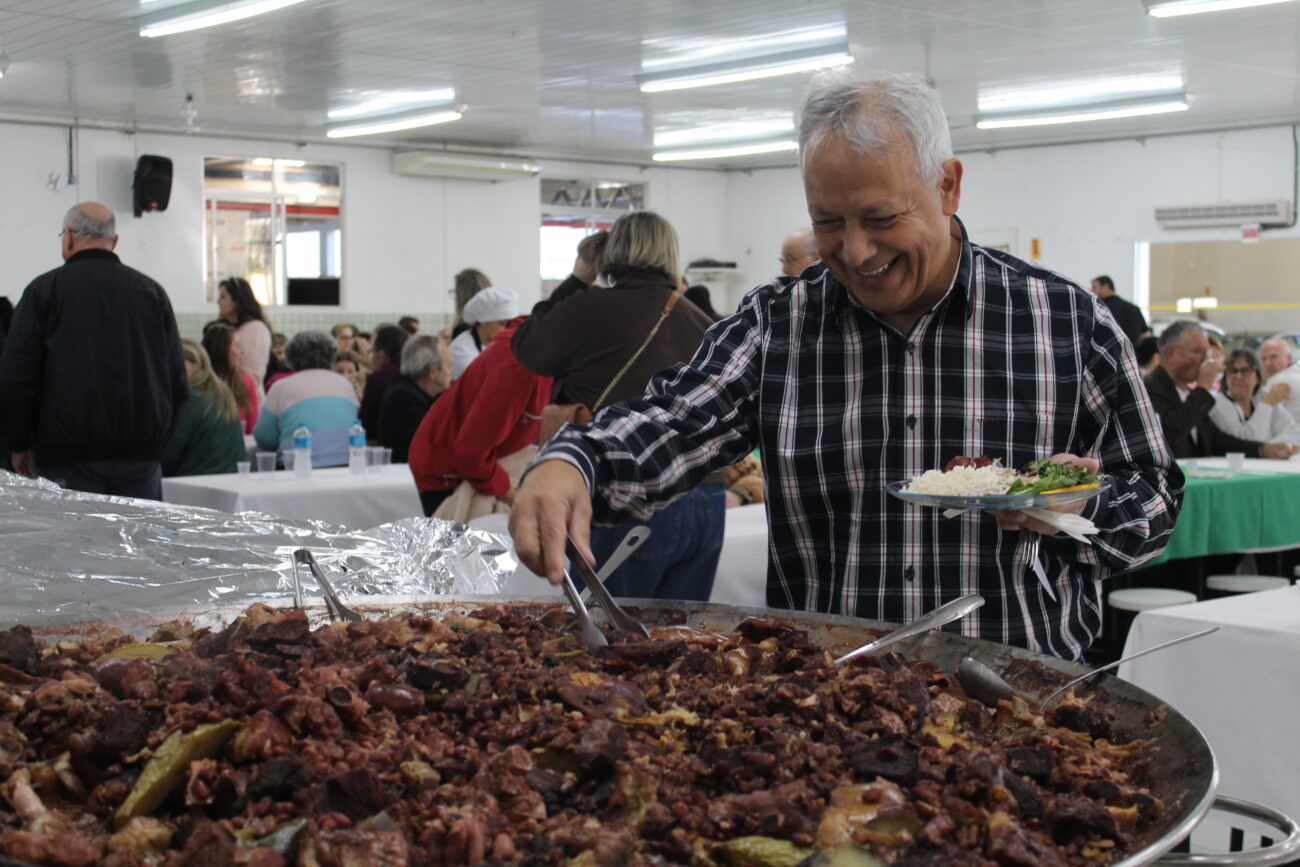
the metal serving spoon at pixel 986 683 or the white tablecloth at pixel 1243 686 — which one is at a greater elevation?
the metal serving spoon at pixel 986 683

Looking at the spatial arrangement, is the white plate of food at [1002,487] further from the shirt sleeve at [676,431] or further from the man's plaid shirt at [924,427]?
the shirt sleeve at [676,431]

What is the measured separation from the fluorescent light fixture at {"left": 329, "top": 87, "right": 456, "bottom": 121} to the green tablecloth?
27.7ft

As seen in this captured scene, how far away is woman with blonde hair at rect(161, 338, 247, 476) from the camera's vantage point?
21.5 feet

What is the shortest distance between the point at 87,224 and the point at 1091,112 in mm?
10529

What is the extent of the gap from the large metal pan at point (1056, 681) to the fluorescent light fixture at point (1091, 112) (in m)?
12.2

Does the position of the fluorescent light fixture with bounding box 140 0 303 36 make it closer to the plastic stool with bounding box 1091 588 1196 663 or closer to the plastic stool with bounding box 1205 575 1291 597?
the plastic stool with bounding box 1091 588 1196 663

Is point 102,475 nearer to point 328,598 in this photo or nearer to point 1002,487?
point 328,598

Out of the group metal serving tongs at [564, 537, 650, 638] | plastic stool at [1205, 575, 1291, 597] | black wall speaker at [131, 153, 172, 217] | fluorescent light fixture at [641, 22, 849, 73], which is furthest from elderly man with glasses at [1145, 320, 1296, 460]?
black wall speaker at [131, 153, 172, 217]

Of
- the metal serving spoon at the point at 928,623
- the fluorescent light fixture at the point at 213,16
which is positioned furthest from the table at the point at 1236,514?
the fluorescent light fixture at the point at 213,16

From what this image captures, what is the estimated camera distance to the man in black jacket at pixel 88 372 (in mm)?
5254

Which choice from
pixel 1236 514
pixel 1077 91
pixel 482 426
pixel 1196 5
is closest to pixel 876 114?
pixel 482 426

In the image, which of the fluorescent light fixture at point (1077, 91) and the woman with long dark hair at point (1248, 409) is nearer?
the woman with long dark hair at point (1248, 409)

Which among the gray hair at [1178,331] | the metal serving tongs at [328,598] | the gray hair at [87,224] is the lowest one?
the metal serving tongs at [328,598]

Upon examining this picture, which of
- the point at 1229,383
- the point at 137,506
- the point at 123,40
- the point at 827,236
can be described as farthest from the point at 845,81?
the point at 123,40
